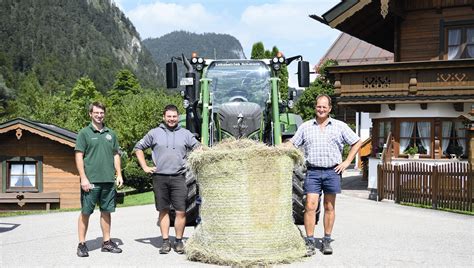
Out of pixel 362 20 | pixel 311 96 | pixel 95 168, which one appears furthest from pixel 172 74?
pixel 311 96

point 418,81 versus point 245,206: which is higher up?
point 418,81

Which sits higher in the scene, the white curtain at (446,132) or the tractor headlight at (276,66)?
the tractor headlight at (276,66)

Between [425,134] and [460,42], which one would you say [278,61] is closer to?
[425,134]

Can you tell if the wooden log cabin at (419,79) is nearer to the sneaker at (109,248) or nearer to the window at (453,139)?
the window at (453,139)

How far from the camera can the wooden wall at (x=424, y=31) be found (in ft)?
65.9

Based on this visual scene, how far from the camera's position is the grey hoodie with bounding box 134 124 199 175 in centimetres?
797

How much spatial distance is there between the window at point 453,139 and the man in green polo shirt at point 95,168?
1396 centimetres

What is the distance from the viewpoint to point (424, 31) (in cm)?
2062

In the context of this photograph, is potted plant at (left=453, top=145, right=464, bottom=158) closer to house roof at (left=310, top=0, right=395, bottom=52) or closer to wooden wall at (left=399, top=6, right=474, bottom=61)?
wooden wall at (left=399, top=6, right=474, bottom=61)

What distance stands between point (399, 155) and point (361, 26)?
554cm

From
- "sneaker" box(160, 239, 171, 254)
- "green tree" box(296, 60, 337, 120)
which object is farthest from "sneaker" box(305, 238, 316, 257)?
"green tree" box(296, 60, 337, 120)

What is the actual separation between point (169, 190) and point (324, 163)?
2066 mm

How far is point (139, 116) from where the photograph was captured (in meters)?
39.7

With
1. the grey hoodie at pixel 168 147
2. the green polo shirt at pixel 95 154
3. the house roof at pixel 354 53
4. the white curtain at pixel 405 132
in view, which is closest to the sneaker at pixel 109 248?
the green polo shirt at pixel 95 154
